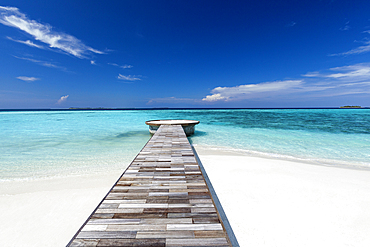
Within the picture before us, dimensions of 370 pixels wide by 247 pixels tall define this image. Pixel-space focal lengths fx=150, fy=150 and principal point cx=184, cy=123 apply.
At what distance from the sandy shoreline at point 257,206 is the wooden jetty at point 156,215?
103 cm

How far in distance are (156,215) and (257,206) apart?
2437 mm

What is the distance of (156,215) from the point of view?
222 cm

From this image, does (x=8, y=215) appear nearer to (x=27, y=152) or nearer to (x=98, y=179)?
(x=98, y=179)

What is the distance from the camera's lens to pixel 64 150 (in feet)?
26.3

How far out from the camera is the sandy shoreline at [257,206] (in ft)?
8.78

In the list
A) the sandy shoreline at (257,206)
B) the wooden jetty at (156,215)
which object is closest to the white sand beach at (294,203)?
the sandy shoreline at (257,206)

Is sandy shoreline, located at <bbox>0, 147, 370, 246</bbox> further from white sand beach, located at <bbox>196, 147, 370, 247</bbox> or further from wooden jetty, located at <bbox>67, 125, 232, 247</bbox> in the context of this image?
wooden jetty, located at <bbox>67, 125, 232, 247</bbox>

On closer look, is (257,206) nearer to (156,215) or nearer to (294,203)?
(294,203)

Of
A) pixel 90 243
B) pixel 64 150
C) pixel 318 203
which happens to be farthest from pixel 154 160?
pixel 64 150

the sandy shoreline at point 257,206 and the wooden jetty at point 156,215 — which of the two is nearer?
the wooden jetty at point 156,215

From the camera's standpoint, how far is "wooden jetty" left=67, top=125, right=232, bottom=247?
1812 millimetres

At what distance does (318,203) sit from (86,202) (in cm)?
551

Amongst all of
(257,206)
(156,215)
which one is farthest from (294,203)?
(156,215)

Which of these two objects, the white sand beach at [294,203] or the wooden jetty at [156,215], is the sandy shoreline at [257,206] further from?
the wooden jetty at [156,215]
